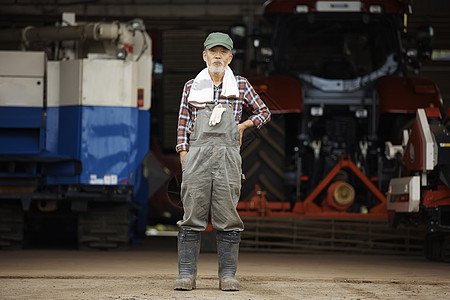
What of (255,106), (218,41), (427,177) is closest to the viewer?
(218,41)

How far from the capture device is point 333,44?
1220cm

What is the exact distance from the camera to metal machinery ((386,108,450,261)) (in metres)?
9.52

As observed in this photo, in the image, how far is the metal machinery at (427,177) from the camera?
Answer: 9516mm

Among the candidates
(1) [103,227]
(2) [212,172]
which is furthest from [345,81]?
(2) [212,172]

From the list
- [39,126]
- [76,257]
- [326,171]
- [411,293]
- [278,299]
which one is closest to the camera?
[278,299]

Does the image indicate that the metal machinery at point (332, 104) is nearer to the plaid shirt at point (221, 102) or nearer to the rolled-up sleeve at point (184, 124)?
the plaid shirt at point (221, 102)

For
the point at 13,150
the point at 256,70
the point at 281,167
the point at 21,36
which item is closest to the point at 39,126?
the point at 13,150

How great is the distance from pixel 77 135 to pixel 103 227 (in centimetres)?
116

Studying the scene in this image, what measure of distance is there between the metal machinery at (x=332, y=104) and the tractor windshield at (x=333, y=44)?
0.01 metres

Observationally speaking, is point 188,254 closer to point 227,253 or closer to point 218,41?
point 227,253

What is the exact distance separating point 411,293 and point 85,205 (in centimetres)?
538

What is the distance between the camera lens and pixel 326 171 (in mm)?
11859

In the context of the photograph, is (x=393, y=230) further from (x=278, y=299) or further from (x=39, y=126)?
(x=278, y=299)

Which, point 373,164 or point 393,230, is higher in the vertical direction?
point 373,164
